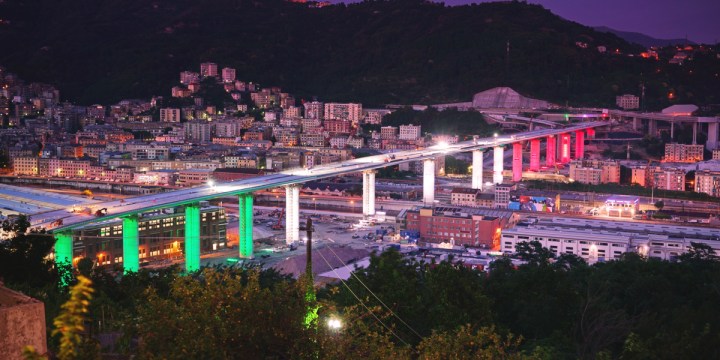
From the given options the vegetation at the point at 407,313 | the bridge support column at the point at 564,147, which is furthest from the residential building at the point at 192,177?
the bridge support column at the point at 564,147

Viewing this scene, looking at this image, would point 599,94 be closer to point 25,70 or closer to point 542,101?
point 542,101

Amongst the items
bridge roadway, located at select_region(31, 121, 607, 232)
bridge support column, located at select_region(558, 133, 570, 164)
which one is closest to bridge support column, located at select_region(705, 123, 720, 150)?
bridge support column, located at select_region(558, 133, 570, 164)

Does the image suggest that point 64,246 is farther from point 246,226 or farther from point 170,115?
point 170,115

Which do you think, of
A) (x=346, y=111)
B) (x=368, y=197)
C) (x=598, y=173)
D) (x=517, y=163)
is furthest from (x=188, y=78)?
(x=368, y=197)

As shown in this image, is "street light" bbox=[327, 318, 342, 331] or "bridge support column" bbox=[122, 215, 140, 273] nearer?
"street light" bbox=[327, 318, 342, 331]

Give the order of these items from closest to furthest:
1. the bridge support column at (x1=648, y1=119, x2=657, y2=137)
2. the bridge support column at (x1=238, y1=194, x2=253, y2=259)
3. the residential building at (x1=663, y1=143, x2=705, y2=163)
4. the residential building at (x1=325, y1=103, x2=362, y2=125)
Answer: the bridge support column at (x1=238, y1=194, x2=253, y2=259) → the residential building at (x1=663, y1=143, x2=705, y2=163) → the bridge support column at (x1=648, y1=119, x2=657, y2=137) → the residential building at (x1=325, y1=103, x2=362, y2=125)

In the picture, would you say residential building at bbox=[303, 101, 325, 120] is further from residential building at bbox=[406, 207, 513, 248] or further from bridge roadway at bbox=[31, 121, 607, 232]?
residential building at bbox=[406, 207, 513, 248]

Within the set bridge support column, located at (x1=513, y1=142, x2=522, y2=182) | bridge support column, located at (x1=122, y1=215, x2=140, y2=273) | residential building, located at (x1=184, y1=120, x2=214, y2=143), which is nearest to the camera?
bridge support column, located at (x1=122, y1=215, x2=140, y2=273)
